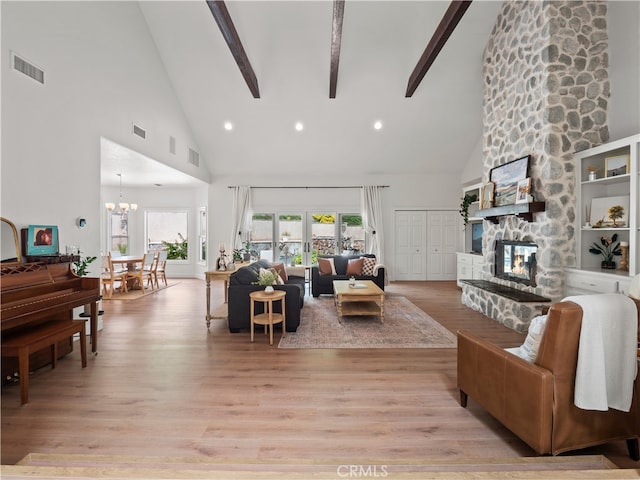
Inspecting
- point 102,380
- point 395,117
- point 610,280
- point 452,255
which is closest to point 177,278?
point 102,380

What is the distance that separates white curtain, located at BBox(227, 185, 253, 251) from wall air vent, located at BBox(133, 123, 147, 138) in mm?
3380

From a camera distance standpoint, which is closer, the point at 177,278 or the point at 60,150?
the point at 60,150

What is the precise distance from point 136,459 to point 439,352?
10.0ft

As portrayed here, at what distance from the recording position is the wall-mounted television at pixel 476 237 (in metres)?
7.75

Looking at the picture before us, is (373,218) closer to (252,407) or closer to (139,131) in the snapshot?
(139,131)

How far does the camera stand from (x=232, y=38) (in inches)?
177

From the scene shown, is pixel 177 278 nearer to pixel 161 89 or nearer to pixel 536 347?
pixel 161 89

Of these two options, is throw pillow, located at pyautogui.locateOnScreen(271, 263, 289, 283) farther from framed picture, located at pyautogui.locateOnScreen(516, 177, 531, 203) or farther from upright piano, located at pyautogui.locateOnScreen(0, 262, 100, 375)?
framed picture, located at pyautogui.locateOnScreen(516, 177, 531, 203)

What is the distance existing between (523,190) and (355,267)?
11.9 ft

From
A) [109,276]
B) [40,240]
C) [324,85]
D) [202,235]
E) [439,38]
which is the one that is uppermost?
[324,85]

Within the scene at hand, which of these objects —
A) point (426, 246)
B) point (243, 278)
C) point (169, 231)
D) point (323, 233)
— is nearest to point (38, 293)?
point (243, 278)

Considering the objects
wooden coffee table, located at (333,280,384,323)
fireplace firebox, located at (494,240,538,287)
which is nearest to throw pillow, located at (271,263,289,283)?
wooden coffee table, located at (333,280,384,323)

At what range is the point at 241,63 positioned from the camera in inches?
202

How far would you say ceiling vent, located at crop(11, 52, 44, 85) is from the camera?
10.4 ft
